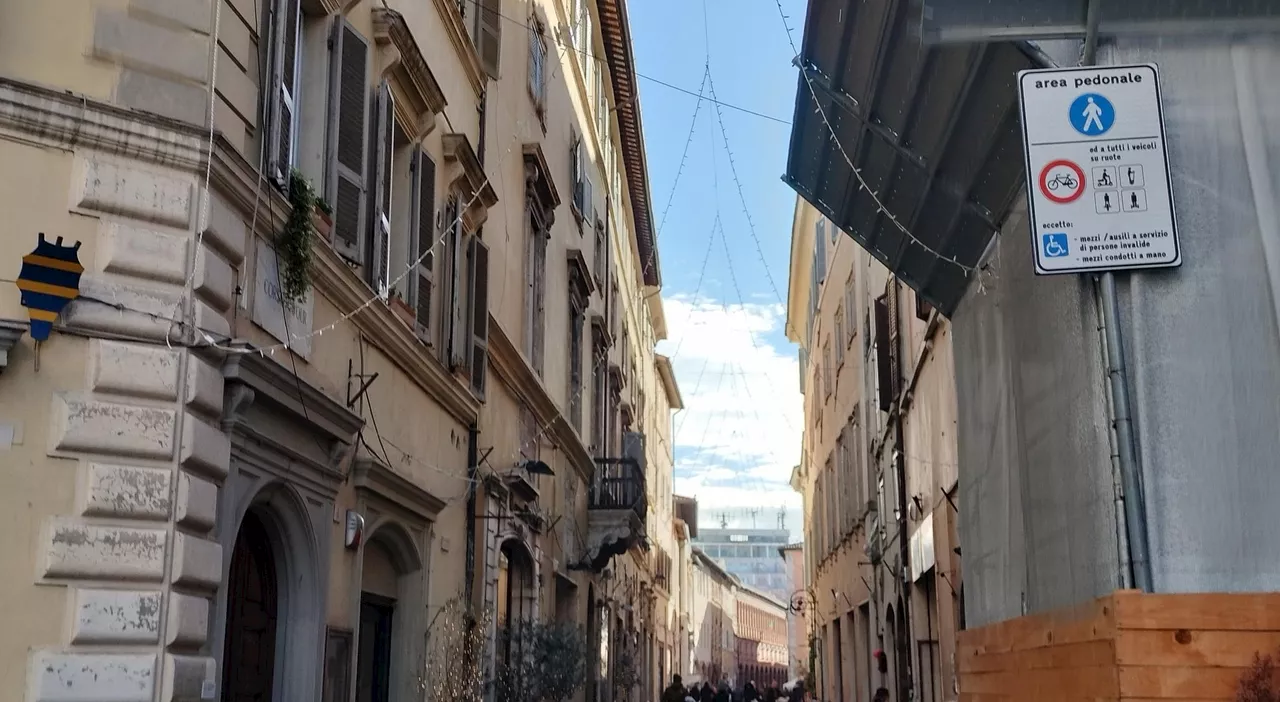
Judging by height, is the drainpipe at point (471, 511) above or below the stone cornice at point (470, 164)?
below

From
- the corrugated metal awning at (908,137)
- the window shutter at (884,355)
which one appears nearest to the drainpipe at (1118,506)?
the corrugated metal awning at (908,137)

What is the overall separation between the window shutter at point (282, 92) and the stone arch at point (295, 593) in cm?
200

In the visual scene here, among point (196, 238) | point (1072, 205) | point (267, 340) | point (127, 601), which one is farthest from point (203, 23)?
point (1072, 205)

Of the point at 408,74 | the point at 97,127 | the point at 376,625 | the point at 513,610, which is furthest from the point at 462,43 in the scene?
the point at 513,610

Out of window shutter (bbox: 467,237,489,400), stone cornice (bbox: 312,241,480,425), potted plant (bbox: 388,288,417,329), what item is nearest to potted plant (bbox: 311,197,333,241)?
stone cornice (bbox: 312,241,480,425)

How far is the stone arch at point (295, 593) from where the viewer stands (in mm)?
8258

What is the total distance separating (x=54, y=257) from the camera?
6.11 metres

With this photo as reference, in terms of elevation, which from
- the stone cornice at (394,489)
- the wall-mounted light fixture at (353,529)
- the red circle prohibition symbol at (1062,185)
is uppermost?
the red circle prohibition symbol at (1062,185)

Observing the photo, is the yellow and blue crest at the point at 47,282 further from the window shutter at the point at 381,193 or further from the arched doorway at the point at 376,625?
the arched doorway at the point at 376,625

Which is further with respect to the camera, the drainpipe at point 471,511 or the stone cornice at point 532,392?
the stone cornice at point 532,392

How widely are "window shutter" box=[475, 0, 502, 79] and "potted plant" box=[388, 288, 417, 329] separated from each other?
13.5 ft

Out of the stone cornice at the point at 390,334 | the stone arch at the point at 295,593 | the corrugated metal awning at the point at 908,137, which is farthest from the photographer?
the stone cornice at the point at 390,334

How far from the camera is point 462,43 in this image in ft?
42.2

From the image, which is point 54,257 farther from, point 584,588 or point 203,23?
point 584,588
